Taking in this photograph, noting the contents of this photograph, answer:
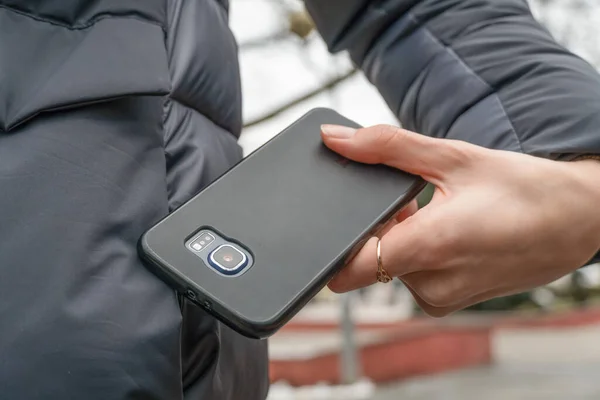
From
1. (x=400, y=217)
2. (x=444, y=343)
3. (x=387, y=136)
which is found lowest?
(x=444, y=343)

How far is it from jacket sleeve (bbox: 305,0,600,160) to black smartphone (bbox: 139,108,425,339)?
8cm

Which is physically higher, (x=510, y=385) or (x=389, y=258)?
(x=389, y=258)

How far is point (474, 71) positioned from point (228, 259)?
28cm

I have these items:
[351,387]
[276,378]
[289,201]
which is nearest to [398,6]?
[289,201]

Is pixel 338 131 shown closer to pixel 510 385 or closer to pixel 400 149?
pixel 400 149

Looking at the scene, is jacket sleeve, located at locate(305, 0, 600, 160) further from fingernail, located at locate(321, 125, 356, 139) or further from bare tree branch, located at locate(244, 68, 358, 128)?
bare tree branch, located at locate(244, 68, 358, 128)

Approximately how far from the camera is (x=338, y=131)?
23.7 inches

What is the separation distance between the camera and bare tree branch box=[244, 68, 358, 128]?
7.88ft

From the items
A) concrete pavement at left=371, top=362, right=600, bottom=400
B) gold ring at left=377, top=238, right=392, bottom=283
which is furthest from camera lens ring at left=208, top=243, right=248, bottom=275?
concrete pavement at left=371, top=362, right=600, bottom=400

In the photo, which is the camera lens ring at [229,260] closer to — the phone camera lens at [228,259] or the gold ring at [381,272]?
the phone camera lens at [228,259]

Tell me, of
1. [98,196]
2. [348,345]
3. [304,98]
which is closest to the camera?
[98,196]

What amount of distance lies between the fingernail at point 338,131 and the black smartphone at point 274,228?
→ 0.04 feet

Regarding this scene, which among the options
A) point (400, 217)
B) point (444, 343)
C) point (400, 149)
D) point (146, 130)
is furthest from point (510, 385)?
point (146, 130)

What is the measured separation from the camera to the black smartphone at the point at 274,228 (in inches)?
19.0
